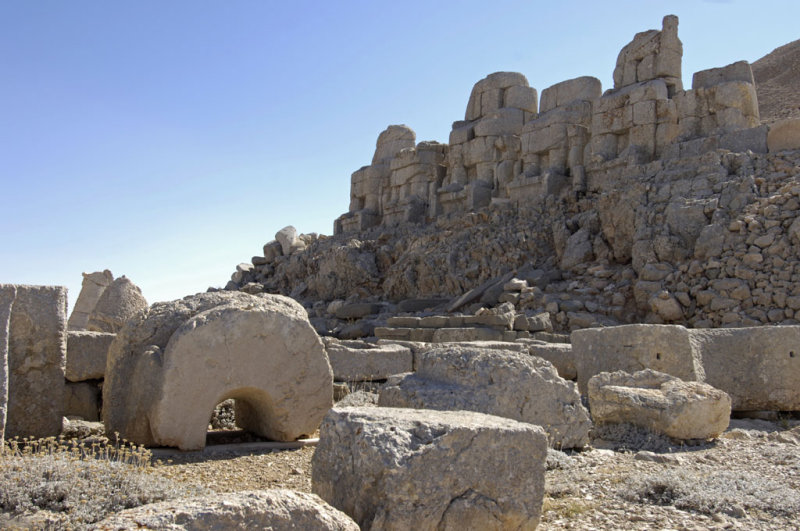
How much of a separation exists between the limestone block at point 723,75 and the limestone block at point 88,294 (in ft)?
38.4

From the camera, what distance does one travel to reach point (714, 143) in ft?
42.8

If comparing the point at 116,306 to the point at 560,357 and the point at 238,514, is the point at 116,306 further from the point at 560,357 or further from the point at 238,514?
the point at 238,514

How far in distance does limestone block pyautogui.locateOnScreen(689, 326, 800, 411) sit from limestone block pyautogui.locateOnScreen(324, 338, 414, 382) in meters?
2.93

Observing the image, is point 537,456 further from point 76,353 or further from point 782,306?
point 782,306

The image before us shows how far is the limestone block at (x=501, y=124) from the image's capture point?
18984 millimetres

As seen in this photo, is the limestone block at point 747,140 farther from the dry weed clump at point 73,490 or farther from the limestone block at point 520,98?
the dry weed clump at point 73,490

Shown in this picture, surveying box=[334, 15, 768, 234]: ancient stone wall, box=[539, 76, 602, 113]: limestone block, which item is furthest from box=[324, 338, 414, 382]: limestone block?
box=[539, 76, 602, 113]: limestone block

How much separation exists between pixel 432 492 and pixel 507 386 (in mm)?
1945

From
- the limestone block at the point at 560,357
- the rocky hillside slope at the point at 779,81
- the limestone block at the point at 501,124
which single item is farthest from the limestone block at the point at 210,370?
the rocky hillside slope at the point at 779,81

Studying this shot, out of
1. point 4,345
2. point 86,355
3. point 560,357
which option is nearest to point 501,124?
point 560,357

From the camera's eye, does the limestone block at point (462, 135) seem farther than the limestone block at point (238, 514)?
Yes

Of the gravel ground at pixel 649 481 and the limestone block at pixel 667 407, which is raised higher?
the limestone block at pixel 667 407

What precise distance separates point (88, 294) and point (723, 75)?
489 inches

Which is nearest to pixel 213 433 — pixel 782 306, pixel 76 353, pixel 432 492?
pixel 76 353
